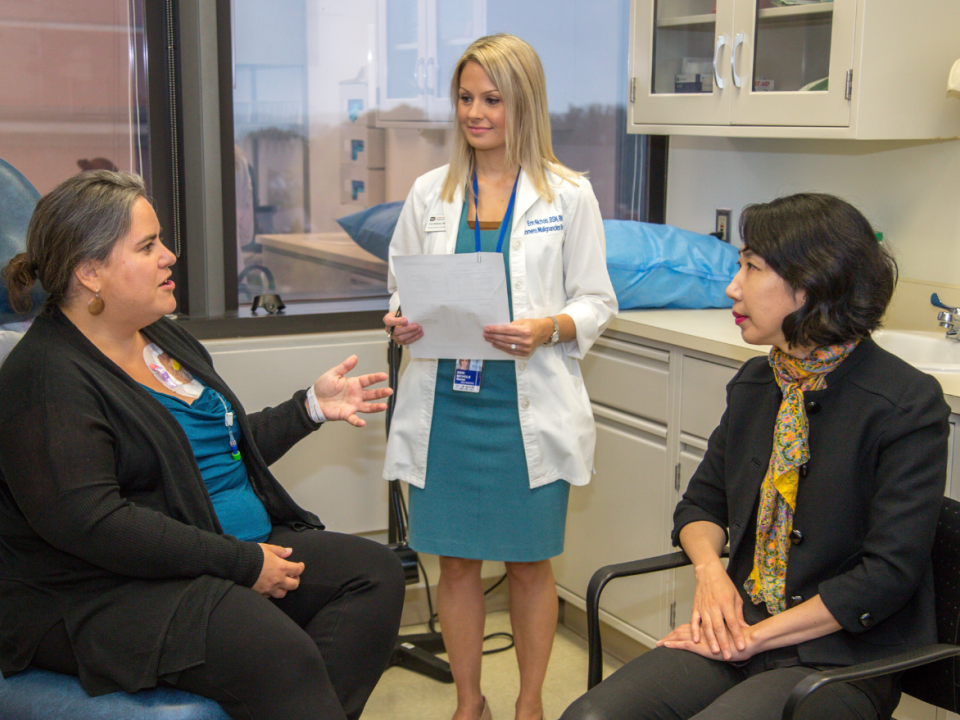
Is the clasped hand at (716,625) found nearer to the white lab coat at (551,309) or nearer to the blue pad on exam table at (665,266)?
the white lab coat at (551,309)

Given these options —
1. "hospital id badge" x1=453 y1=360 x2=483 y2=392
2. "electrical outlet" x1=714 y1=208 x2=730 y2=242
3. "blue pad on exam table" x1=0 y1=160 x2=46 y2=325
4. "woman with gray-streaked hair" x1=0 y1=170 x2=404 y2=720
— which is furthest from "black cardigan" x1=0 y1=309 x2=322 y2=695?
"electrical outlet" x1=714 y1=208 x2=730 y2=242

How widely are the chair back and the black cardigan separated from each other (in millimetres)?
1009

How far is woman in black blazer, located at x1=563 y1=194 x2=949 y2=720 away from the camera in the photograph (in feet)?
4.21

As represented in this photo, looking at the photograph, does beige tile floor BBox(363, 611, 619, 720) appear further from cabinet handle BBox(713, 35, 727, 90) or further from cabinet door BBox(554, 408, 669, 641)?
cabinet handle BBox(713, 35, 727, 90)

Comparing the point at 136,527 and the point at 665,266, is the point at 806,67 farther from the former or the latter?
the point at 136,527

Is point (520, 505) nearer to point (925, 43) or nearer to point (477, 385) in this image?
point (477, 385)

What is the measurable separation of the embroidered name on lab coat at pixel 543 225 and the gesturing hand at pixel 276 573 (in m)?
0.83

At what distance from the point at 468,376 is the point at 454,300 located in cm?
19

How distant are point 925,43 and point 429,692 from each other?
1954 millimetres

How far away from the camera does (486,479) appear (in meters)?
1.98

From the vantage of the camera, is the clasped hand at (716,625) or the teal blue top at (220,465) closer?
the clasped hand at (716,625)

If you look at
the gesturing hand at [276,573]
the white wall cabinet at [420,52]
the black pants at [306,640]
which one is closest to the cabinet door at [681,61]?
the white wall cabinet at [420,52]

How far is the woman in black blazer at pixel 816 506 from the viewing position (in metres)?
1.28

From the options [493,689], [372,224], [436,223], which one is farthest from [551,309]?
[493,689]
